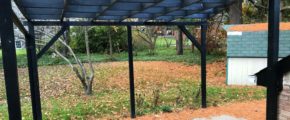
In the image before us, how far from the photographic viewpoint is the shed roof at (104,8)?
3.86 metres

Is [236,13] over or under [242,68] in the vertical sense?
over

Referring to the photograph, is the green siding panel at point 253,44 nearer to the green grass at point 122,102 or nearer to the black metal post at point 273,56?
the green grass at point 122,102

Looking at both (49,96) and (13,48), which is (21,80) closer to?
(49,96)

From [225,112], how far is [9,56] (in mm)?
4976

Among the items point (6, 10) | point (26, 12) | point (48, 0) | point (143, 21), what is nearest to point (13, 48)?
point (6, 10)

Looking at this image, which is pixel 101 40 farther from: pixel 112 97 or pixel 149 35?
pixel 112 97

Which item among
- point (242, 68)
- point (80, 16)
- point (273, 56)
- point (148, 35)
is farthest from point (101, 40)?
point (273, 56)

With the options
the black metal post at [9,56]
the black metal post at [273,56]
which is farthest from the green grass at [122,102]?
the black metal post at [9,56]

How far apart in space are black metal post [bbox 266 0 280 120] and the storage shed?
220 inches

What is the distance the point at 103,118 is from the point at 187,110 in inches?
74.9

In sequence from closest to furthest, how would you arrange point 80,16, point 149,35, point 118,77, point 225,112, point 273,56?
1. point 273,56
2. point 80,16
3. point 225,112
4. point 118,77
5. point 149,35

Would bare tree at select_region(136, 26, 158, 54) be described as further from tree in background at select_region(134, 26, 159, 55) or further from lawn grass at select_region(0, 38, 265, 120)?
lawn grass at select_region(0, 38, 265, 120)

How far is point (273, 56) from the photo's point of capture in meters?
3.01

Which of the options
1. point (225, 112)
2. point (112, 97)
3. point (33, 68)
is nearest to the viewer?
point (33, 68)
